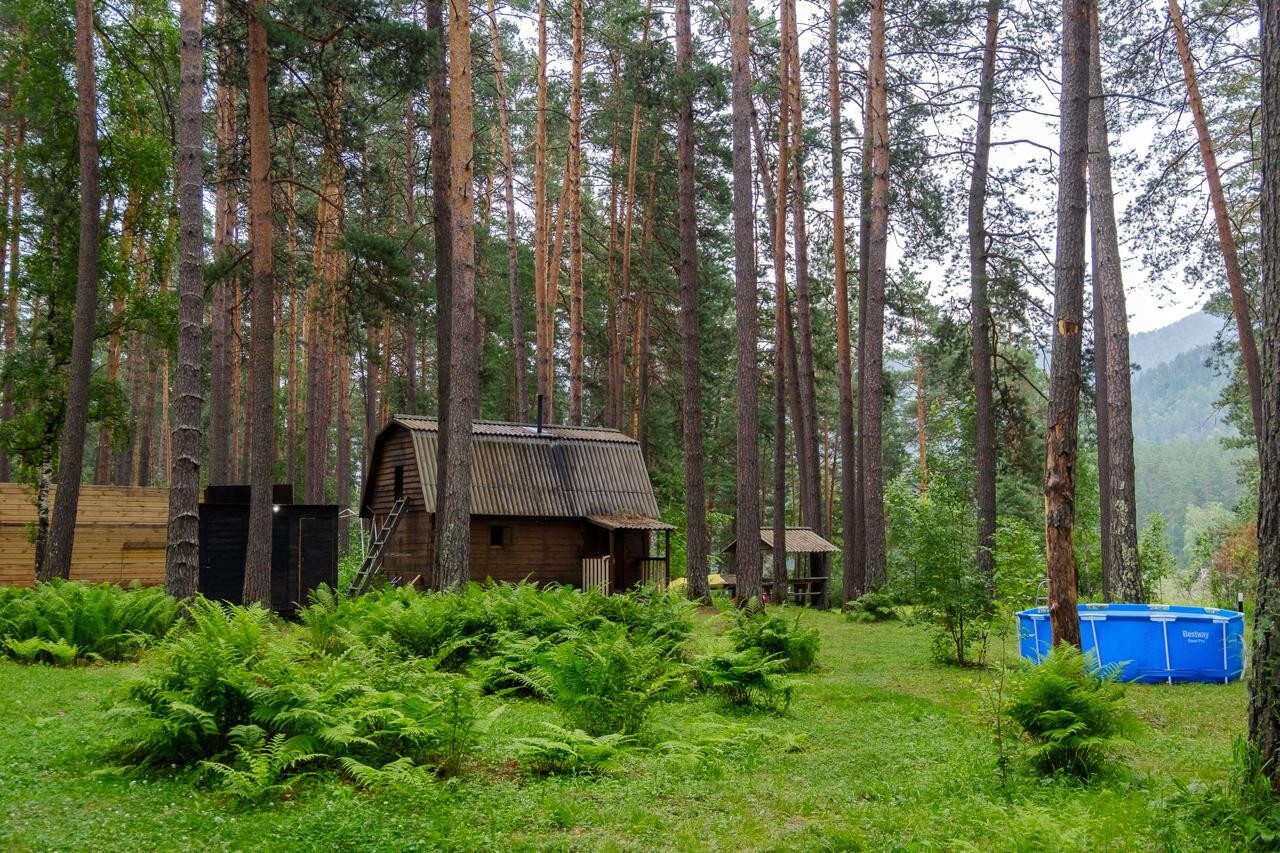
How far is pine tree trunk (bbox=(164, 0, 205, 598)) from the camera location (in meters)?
12.4

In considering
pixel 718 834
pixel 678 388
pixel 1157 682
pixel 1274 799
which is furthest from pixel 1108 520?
pixel 678 388

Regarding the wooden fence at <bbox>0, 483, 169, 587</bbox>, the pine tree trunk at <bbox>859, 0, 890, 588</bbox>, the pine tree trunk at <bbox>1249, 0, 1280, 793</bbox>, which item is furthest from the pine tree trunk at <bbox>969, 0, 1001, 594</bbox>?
the wooden fence at <bbox>0, 483, 169, 587</bbox>

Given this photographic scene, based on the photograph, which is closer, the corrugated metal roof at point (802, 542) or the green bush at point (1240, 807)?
the green bush at point (1240, 807)

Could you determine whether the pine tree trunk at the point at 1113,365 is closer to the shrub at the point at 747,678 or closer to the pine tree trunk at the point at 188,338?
the shrub at the point at 747,678

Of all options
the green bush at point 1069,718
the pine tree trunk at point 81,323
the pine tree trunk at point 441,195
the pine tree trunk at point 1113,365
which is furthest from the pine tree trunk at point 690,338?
the green bush at point 1069,718

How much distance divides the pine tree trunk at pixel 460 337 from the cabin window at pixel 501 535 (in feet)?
31.1

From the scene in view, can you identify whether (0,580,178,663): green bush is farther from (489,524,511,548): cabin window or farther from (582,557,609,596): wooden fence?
(582,557,609,596): wooden fence

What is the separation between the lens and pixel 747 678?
375 inches

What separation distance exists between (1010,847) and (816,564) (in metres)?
27.1

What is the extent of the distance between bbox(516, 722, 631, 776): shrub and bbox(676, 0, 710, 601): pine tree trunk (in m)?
11.5

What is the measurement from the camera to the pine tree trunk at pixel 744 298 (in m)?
17.0

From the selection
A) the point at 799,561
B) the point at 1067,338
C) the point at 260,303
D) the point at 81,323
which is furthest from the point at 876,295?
the point at 81,323

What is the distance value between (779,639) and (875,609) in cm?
967

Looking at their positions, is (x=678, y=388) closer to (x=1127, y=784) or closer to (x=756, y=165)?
(x=756, y=165)
